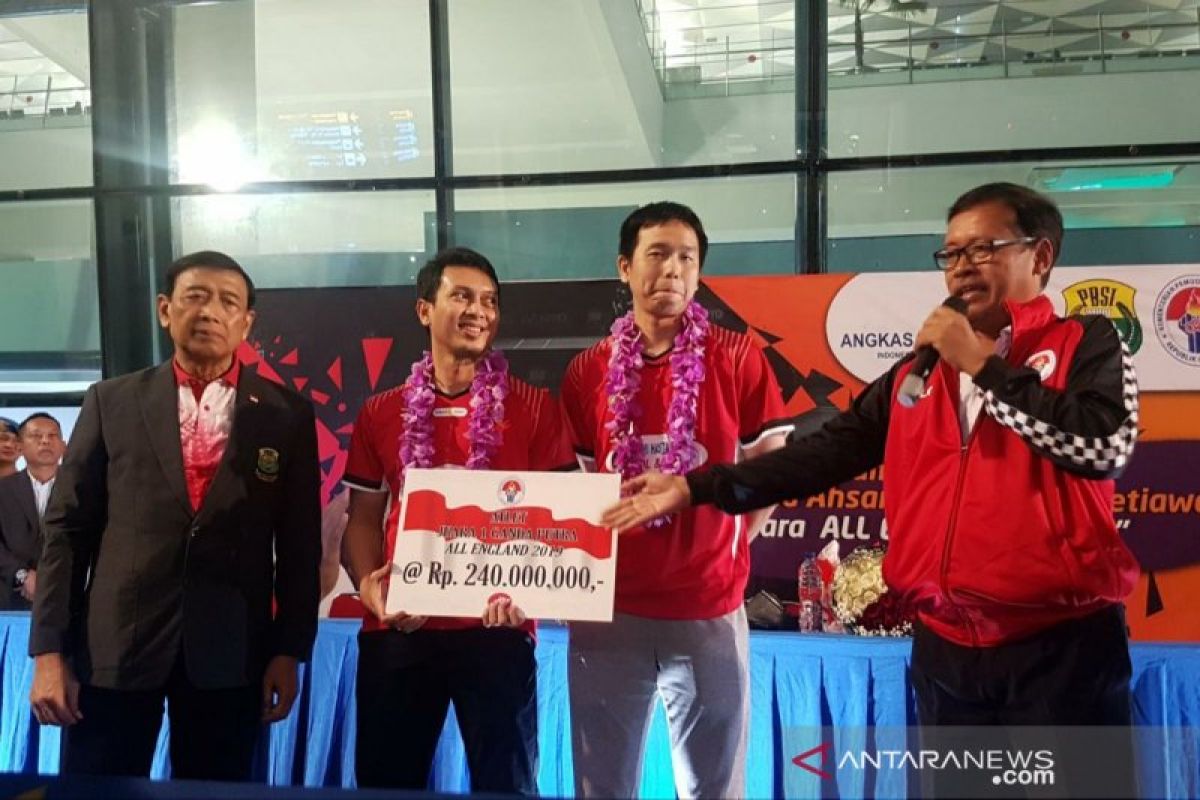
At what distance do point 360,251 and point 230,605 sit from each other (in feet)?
10.2

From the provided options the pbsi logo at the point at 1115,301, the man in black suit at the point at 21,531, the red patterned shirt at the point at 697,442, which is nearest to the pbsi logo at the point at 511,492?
the red patterned shirt at the point at 697,442

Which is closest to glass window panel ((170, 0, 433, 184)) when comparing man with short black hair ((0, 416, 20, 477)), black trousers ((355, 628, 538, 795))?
man with short black hair ((0, 416, 20, 477))

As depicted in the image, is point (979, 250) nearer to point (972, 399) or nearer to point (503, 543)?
point (972, 399)

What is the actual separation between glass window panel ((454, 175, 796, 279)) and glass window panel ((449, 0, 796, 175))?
0.50ft

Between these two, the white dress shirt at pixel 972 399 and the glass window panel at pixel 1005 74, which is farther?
the glass window panel at pixel 1005 74

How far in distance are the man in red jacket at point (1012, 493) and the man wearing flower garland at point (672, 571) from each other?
→ 48 cm

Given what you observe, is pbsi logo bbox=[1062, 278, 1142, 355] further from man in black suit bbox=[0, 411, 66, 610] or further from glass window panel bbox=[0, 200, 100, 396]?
glass window panel bbox=[0, 200, 100, 396]

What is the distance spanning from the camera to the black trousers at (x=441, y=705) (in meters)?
2.30

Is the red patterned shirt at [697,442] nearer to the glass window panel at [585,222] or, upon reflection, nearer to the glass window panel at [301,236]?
the glass window panel at [585,222]

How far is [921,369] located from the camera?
1.87m

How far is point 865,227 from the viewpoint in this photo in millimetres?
4582

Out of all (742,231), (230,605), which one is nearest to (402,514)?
(230,605)

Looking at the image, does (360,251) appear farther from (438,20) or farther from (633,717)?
(633,717)

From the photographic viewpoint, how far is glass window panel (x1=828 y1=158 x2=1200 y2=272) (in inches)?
173
